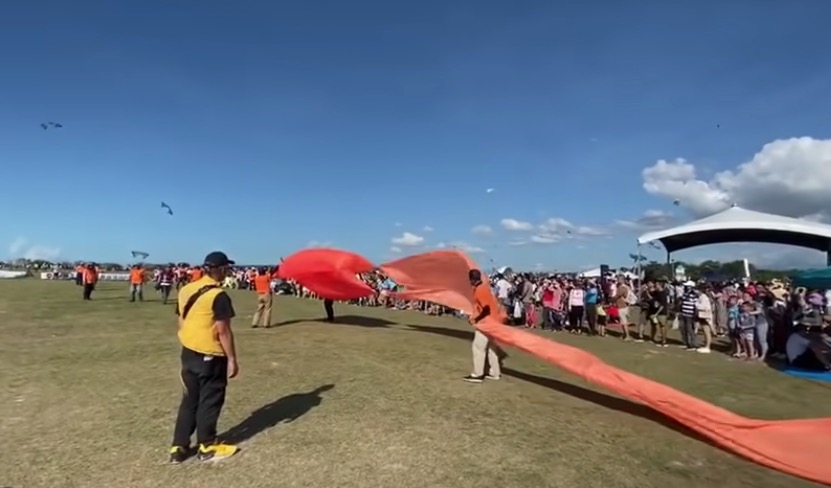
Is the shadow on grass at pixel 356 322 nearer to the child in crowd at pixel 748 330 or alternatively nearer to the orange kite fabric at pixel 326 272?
the orange kite fabric at pixel 326 272

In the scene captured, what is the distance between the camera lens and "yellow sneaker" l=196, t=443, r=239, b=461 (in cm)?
632

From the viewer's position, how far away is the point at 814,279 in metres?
14.9

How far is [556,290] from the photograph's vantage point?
2117cm

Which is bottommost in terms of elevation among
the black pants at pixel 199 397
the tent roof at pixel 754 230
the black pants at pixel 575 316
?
the black pants at pixel 199 397

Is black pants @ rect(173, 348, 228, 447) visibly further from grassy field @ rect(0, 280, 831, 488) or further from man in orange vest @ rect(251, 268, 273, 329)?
man in orange vest @ rect(251, 268, 273, 329)

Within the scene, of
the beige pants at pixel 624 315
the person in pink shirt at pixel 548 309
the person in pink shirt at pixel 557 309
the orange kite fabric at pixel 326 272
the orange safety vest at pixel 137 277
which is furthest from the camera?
the orange safety vest at pixel 137 277

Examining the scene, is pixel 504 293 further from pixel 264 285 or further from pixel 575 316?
pixel 264 285

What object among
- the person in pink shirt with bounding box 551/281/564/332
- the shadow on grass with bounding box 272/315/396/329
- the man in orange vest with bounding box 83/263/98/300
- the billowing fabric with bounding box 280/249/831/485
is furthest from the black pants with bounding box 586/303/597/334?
the man in orange vest with bounding box 83/263/98/300

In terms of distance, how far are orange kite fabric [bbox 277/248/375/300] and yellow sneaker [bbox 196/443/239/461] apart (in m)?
11.1

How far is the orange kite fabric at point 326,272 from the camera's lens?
17.6 metres

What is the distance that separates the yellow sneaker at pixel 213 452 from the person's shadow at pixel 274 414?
500 mm

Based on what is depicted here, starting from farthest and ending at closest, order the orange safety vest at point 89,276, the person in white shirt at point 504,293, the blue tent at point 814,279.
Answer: the orange safety vest at point 89,276 → the person in white shirt at point 504,293 → the blue tent at point 814,279

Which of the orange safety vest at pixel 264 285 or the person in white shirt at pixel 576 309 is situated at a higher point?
the orange safety vest at pixel 264 285

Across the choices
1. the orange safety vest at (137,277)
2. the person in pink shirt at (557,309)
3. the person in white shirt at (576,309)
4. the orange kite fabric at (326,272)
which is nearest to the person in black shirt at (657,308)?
the person in white shirt at (576,309)
